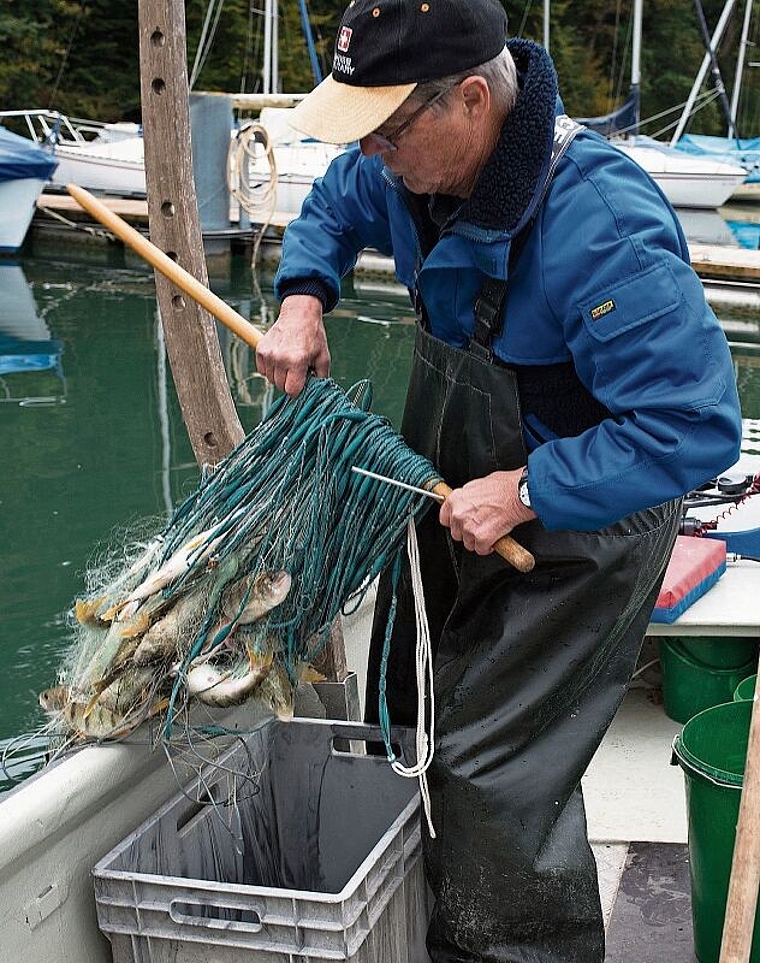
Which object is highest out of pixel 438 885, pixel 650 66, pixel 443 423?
pixel 443 423

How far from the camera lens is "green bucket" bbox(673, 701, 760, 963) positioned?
2.41 metres

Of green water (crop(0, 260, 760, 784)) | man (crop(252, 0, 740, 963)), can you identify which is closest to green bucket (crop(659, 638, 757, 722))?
man (crop(252, 0, 740, 963))

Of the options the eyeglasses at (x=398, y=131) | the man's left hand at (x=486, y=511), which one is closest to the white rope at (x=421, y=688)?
the man's left hand at (x=486, y=511)

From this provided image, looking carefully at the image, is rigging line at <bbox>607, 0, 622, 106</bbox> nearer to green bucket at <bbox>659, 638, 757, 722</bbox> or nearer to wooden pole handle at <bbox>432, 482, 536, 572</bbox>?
green bucket at <bbox>659, 638, 757, 722</bbox>

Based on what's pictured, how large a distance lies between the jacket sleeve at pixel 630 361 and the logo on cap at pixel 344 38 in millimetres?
426

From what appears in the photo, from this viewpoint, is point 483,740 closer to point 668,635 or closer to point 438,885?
point 438,885

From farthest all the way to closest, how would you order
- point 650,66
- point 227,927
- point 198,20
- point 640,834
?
point 650,66 → point 198,20 → point 640,834 → point 227,927

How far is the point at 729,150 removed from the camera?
2330 cm

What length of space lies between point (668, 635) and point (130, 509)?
4.32 meters

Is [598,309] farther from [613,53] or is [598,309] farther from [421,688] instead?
[613,53]

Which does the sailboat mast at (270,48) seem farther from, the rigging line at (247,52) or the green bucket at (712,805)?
the green bucket at (712,805)

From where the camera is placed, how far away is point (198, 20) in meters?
28.6

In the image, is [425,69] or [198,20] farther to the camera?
[198,20]

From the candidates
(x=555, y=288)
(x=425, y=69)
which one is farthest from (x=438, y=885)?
A: (x=425, y=69)
